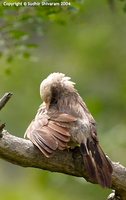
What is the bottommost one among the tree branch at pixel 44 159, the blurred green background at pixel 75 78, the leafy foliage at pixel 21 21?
the tree branch at pixel 44 159

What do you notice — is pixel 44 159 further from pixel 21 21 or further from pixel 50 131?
pixel 21 21

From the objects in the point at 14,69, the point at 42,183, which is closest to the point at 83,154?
the point at 42,183

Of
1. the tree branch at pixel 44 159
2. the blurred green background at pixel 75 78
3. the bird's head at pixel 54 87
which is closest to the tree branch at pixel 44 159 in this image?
the tree branch at pixel 44 159

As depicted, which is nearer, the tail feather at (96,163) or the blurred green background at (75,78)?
the tail feather at (96,163)

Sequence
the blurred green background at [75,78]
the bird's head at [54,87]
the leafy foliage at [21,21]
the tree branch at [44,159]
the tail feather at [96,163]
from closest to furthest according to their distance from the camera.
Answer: the tree branch at [44,159], the tail feather at [96,163], the bird's head at [54,87], the leafy foliage at [21,21], the blurred green background at [75,78]

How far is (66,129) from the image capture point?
709 centimetres

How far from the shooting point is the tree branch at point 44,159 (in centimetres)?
671

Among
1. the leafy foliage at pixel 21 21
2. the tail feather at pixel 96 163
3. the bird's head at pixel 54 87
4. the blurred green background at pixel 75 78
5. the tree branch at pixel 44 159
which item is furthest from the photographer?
the blurred green background at pixel 75 78

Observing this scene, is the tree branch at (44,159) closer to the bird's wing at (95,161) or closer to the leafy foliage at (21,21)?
the bird's wing at (95,161)

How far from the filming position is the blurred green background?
486 inches

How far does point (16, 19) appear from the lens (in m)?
8.73

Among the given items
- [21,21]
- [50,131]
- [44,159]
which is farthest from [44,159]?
[21,21]

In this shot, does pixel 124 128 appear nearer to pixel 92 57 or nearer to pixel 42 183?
pixel 42 183

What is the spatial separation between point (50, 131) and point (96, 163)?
1.35 feet
